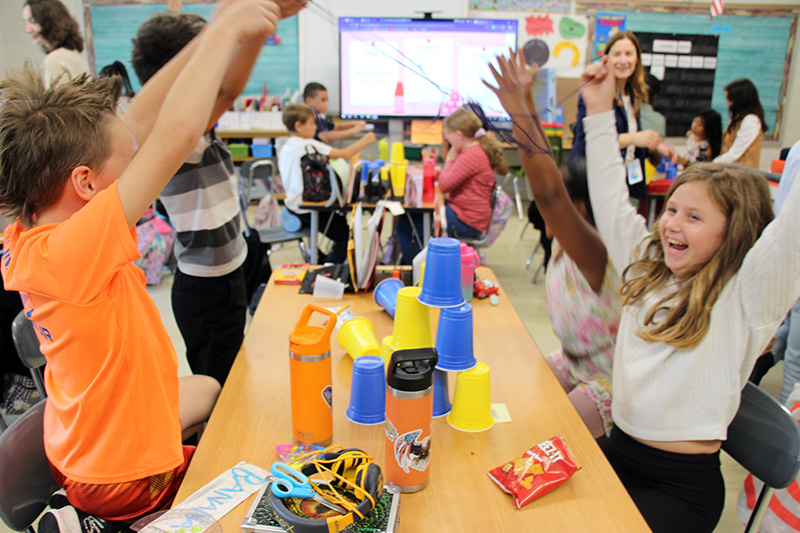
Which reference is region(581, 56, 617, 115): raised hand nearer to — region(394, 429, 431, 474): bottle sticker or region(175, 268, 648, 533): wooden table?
region(175, 268, 648, 533): wooden table

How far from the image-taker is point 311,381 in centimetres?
101

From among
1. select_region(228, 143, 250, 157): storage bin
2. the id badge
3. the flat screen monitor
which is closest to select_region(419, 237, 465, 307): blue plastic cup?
the id badge

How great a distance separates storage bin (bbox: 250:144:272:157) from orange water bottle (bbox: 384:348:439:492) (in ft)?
19.7

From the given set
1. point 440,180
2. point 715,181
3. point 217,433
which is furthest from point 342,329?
point 440,180

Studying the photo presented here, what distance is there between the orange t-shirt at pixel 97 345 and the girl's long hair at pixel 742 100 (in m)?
4.67

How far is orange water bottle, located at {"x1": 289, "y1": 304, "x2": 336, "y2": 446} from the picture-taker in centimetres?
99

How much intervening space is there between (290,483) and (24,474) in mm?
619

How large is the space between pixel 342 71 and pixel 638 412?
569 centimetres

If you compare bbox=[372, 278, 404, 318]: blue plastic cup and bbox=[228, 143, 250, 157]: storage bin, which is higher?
bbox=[228, 143, 250, 157]: storage bin

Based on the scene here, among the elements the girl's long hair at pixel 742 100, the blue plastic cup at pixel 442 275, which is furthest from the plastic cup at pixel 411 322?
the girl's long hair at pixel 742 100

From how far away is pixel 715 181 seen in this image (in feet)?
4.23

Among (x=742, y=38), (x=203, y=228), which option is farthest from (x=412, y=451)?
(x=742, y=38)

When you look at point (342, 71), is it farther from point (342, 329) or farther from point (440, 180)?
point (342, 329)

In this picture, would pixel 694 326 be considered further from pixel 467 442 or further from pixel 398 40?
pixel 398 40
